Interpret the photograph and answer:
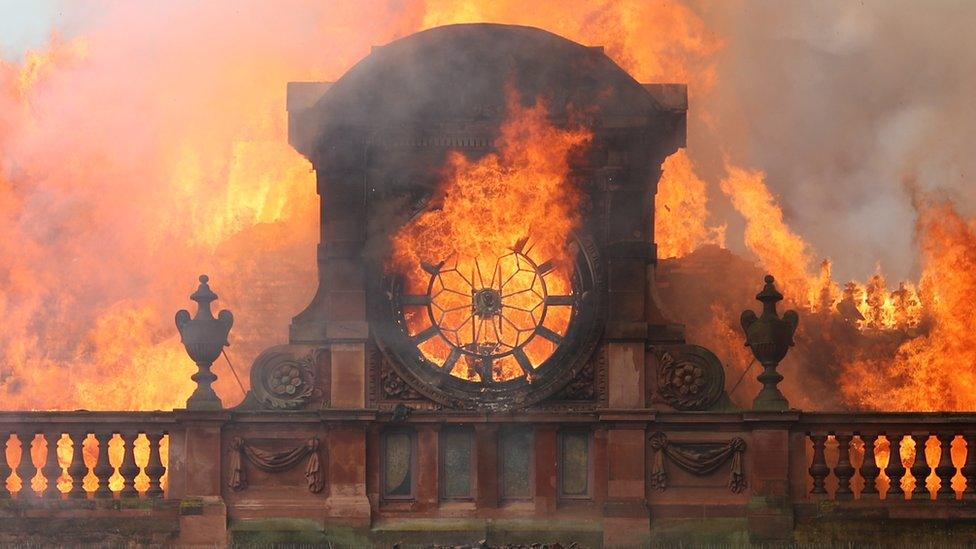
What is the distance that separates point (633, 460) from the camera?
66.5 feet

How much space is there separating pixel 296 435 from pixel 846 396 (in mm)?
7839

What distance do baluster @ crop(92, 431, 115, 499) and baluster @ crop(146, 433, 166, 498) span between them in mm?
397

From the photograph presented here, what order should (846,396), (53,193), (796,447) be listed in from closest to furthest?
(796,447) < (846,396) < (53,193)

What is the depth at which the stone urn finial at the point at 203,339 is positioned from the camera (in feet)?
66.4

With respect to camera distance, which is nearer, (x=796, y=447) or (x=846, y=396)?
(x=796, y=447)

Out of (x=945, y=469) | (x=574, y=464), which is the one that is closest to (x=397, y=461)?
(x=574, y=464)

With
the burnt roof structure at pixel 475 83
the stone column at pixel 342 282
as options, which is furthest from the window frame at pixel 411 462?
the burnt roof structure at pixel 475 83

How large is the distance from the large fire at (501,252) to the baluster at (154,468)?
9.51 ft

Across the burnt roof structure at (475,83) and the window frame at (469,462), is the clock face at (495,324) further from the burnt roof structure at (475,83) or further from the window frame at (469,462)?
the burnt roof structure at (475,83)

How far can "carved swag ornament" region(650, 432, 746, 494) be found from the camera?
66.3 feet

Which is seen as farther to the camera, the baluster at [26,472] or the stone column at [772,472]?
the baluster at [26,472]

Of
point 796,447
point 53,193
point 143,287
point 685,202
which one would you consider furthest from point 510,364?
point 53,193

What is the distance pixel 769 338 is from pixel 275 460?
5.25 metres

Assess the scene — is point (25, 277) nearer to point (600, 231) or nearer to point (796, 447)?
point (600, 231)
